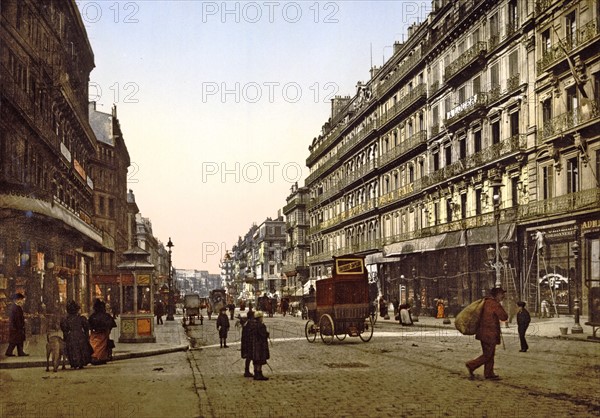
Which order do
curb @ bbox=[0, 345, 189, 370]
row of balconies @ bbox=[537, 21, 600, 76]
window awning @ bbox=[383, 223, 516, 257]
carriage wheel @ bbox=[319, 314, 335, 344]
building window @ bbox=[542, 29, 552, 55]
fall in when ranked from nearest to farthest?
1. curb @ bbox=[0, 345, 189, 370]
2. carriage wheel @ bbox=[319, 314, 335, 344]
3. row of balconies @ bbox=[537, 21, 600, 76]
4. building window @ bbox=[542, 29, 552, 55]
5. window awning @ bbox=[383, 223, 516, 257]

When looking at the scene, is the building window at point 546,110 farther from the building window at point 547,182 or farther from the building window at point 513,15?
the building window at point 513,15

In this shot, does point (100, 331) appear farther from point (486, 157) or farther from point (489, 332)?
point (486, 157)

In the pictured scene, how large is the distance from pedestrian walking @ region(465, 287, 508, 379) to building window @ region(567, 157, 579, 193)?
20.0 meters

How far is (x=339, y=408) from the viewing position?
988 centimetres

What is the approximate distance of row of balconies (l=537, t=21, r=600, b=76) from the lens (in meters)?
29.2

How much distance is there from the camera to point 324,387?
12.2 meters

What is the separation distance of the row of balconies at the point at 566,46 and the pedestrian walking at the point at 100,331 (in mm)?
20800

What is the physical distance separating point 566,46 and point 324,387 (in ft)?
77.8

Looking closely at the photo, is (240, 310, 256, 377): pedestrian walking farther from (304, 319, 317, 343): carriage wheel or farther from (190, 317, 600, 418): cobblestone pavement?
(304, 319, 317, 343): carriage wheel

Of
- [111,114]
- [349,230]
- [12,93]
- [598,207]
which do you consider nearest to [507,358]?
[598,207]

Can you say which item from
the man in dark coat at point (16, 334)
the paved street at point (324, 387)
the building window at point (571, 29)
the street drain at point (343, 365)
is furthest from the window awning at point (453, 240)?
the man in dark coat at point (16, 334)

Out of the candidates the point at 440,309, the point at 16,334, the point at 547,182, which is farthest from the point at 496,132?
the point at 16,334

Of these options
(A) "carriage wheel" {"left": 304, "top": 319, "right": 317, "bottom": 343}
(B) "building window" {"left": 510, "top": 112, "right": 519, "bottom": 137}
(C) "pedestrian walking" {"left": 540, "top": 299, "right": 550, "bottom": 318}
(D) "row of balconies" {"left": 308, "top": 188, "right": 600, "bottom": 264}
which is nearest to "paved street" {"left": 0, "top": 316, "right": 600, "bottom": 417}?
(A) "carriage wheel" {"left": 304, "top": 319, "right": 317, "bottom": 343}

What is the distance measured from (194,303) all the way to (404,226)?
14.9 meters
